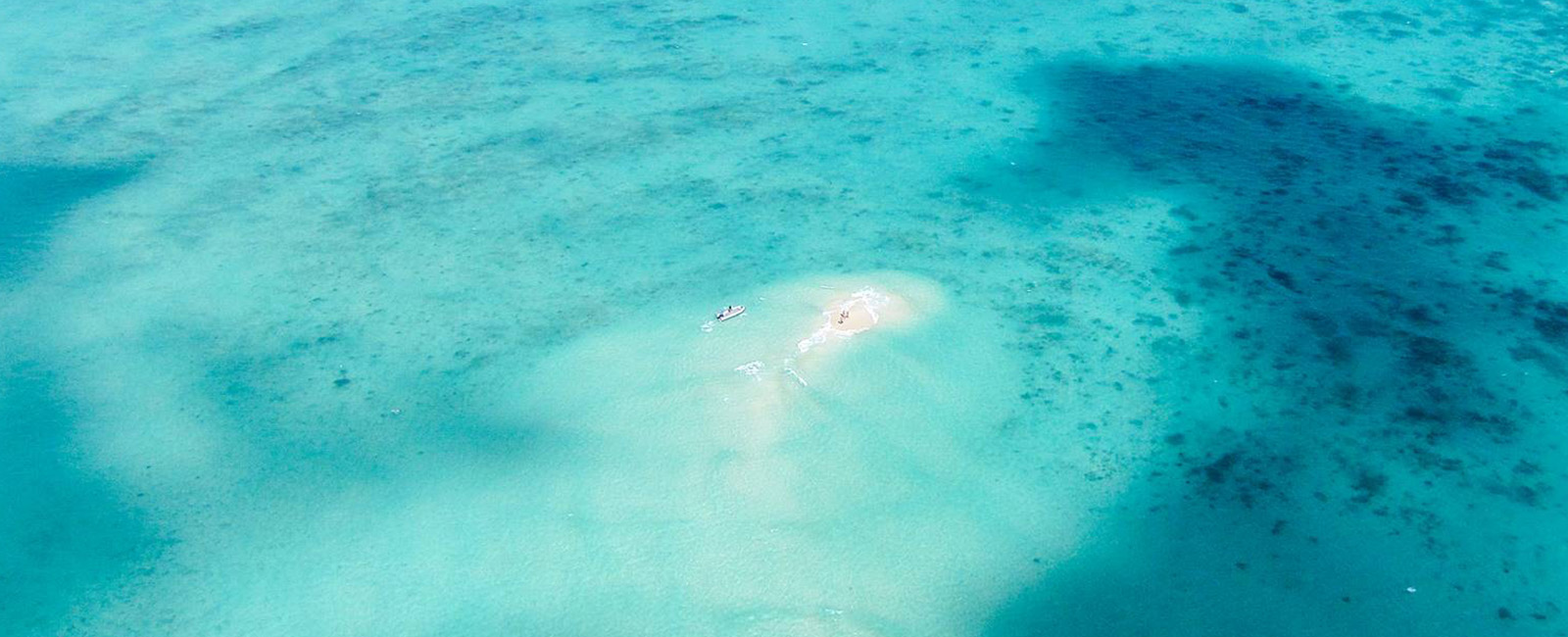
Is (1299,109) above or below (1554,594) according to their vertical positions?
above

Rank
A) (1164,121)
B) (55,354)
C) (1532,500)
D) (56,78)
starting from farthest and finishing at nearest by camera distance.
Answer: (56,78), (1164,121), (55,354), (1532,500)

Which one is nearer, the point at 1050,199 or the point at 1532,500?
the point at 1532,500

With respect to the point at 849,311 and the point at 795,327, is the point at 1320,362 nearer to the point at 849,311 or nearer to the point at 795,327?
the point at 849,311

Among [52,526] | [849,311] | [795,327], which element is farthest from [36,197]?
[849,311]

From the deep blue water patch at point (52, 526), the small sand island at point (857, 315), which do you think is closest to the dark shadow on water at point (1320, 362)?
the small sand island at point (857, 315)

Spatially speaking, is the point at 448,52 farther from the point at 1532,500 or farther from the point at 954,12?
the point at 1532,500

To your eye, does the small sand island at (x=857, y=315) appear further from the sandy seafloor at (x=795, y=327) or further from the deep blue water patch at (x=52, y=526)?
the deep blue water patch at (x=52, y=526)

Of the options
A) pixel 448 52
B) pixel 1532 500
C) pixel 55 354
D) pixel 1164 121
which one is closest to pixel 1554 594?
pixel 1532 500

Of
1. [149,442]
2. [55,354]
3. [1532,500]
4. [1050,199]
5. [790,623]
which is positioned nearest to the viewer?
[790,623]
